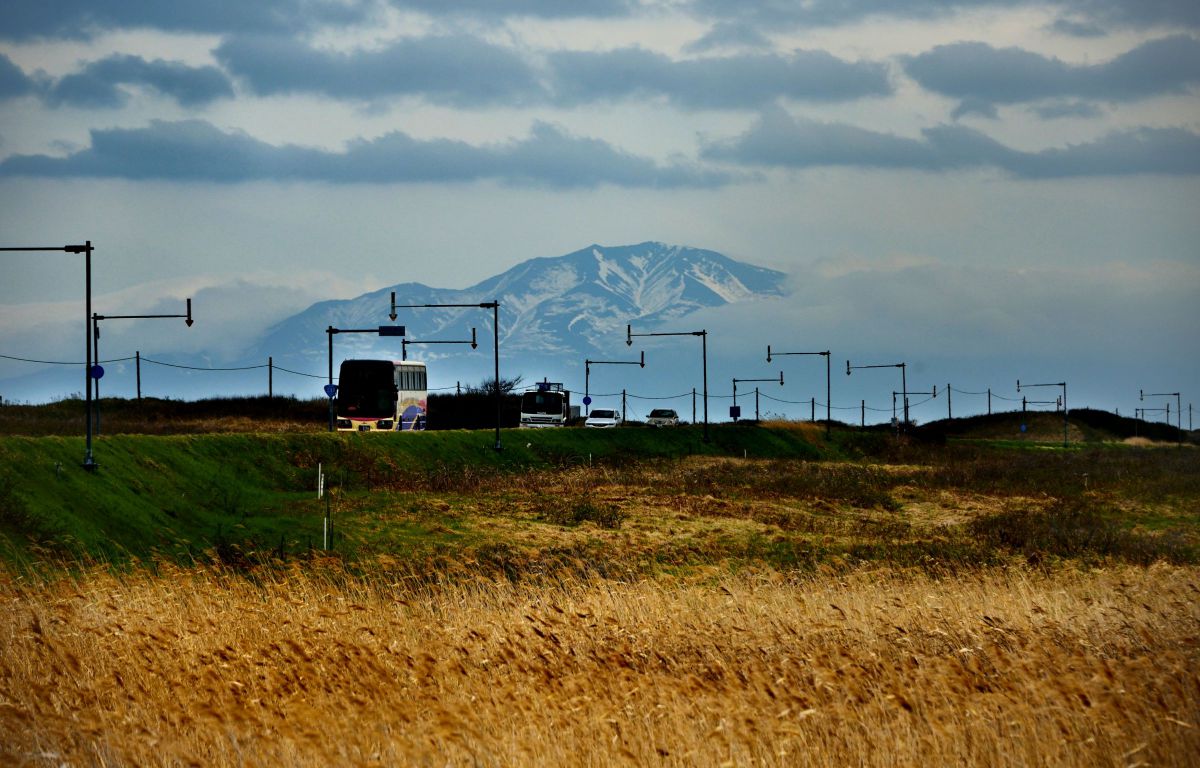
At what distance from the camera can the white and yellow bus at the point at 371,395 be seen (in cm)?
6059

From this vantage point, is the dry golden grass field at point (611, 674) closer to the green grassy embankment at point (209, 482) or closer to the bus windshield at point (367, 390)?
the green grassy embankment at point (209, 482)

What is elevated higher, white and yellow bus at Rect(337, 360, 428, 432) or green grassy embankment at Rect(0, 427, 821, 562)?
white and yellow bus at Rect(337, 360, 428, 432)

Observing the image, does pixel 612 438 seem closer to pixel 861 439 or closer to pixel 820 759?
pixel 861 439

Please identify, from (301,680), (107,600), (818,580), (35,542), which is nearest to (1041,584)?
(818,580)

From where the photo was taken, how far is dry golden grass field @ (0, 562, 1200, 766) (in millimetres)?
8469

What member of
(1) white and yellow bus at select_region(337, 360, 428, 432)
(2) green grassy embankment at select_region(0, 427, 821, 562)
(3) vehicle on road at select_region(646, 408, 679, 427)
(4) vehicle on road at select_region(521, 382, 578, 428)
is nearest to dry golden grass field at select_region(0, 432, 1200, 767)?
(2) green grassy embankment at select_region(0, 427, 821, 562)

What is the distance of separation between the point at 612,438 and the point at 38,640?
191ft

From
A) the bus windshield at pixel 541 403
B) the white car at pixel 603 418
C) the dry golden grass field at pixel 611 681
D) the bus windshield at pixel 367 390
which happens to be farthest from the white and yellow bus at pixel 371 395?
the dry golden grass field at pixel 611 681

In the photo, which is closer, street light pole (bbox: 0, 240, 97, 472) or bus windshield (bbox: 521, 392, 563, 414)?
street light pole (bbox: 0, 240, 97, 472)

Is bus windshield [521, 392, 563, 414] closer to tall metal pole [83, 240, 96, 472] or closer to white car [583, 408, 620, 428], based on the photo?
white car [583, 408, 620, 428]

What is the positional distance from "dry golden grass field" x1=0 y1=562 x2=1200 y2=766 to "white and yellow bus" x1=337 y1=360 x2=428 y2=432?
4553cm

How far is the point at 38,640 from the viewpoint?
38.2ft

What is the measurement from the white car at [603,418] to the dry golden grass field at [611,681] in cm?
6871

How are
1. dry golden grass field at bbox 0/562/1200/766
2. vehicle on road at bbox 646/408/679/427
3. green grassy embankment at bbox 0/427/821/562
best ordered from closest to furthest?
dry golden grass field at bbox 0/562/1200/766
green grassy embankment at bbox 0/427/821/562
vehicle on road at bbox 646/408/679/427
